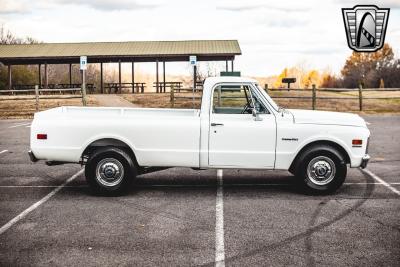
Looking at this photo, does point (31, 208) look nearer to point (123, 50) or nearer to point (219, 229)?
point (219, 229)

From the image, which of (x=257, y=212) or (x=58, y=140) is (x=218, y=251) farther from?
(x=58, y=140)

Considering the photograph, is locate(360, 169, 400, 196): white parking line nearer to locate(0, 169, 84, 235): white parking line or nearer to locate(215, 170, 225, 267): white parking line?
locate(215, 170, 225, 267): white parking line

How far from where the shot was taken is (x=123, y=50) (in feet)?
128

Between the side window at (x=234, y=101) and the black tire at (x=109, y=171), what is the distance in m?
1.62

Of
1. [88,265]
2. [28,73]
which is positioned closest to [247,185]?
[88,265]

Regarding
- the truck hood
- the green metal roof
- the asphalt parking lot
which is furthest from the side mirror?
the green metal roof

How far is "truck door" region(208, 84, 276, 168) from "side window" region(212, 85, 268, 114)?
44 mm

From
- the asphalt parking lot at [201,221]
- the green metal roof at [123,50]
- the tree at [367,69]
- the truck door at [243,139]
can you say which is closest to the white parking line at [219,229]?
the asphalt parking lot at [201,221]

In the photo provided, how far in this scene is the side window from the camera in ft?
27.5

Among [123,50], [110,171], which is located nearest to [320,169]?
[110,171]

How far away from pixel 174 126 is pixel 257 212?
1.90m

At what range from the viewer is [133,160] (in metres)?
8.37

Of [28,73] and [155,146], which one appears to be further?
[28,73]

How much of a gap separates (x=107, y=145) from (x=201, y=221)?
2.20 m
